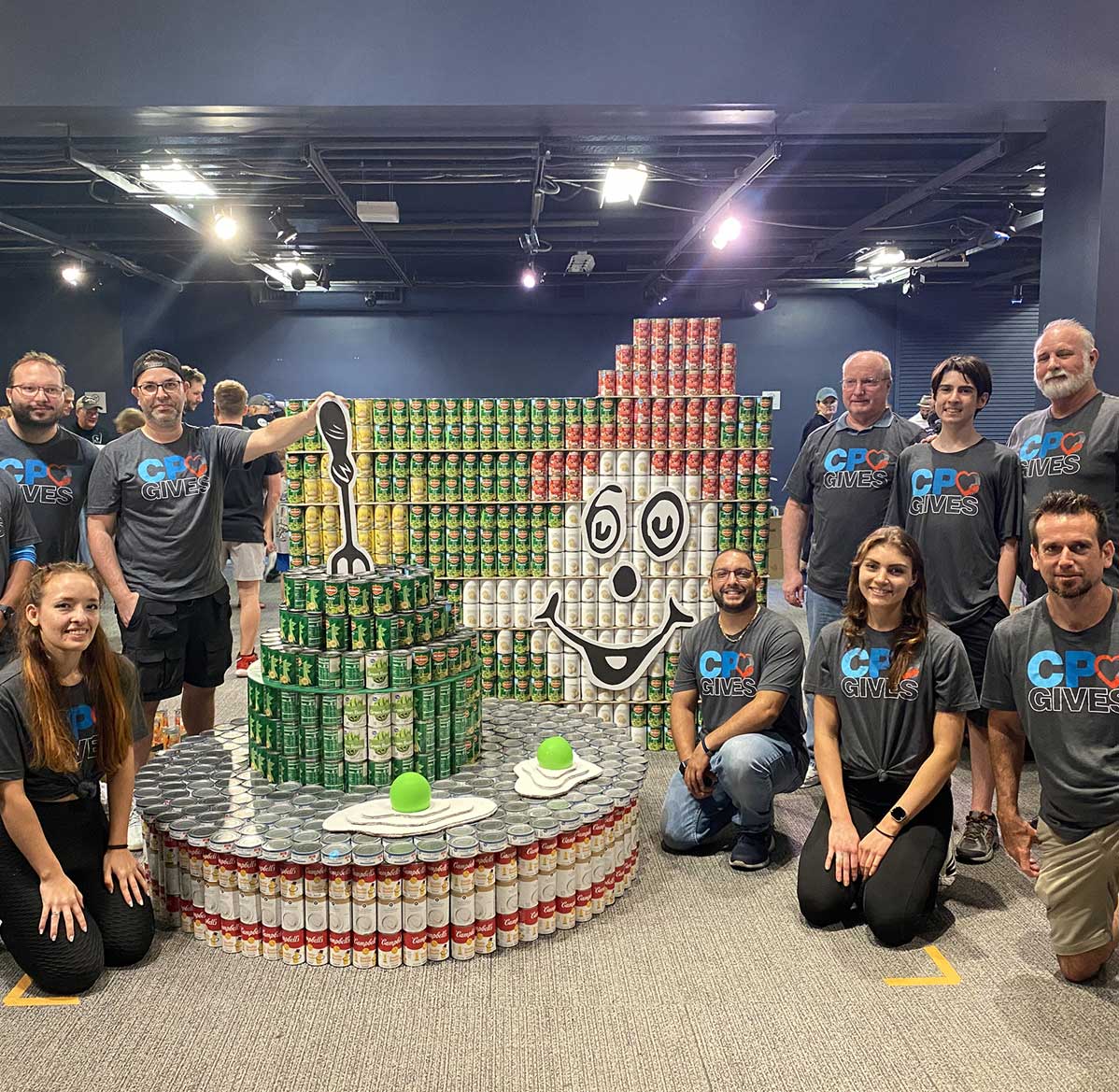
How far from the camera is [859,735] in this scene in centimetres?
341

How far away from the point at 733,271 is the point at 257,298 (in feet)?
21.9

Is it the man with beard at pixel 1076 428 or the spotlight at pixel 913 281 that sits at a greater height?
the spotlight at pixel 913 281

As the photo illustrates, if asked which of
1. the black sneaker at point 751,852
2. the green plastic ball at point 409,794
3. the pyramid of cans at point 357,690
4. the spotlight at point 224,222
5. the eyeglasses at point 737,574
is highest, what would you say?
the spotlight at point 224,222

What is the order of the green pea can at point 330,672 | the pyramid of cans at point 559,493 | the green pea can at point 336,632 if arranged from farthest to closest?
1. the pyramid of cans at point 559,493
2. the green pea can at point 336,632
3. the green pea can at point 330,672

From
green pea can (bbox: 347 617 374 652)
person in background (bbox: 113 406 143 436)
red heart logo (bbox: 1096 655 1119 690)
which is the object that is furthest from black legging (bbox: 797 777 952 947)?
person in background (bbox: 113 406 143 436)

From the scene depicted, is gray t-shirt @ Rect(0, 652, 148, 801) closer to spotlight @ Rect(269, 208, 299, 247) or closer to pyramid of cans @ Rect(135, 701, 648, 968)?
pyramid of cans @ Rect(135, 701, 648, 968)

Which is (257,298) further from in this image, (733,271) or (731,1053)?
(731,1053)

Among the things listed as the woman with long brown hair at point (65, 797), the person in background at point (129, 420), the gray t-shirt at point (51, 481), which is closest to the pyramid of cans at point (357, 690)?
the woman with long brown hair at point (65, 797)

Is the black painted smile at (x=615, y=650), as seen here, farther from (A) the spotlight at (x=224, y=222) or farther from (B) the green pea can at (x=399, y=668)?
(A) the spotlight at (x=224, y=222)

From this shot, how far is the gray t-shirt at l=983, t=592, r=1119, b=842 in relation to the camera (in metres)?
Result: 2.90

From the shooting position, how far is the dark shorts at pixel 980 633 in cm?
404

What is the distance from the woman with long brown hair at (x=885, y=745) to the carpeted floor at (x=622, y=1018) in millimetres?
189

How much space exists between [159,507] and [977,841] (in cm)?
360

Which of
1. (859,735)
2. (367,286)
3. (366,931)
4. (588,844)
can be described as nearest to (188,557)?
(366,931)
